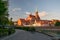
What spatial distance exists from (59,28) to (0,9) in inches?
4413

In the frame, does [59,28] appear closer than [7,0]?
No

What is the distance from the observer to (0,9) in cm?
3528

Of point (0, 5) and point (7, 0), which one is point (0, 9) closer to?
point (0, 5)

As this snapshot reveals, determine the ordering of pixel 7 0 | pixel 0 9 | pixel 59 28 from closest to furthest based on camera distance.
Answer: pixel 0 9 → pixel 7 0 → pixel 59 28

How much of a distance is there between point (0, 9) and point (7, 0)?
13.3 metres

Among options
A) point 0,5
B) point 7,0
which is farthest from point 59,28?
point 0,5

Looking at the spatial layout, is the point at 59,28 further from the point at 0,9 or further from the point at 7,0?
the point at 0,9

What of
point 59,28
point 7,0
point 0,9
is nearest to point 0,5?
point 0,9

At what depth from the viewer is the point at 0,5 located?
3550cm

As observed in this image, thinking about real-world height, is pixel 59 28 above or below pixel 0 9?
below

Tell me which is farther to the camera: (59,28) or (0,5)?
(59,28)

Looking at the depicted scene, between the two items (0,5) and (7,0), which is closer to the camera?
(0,5)

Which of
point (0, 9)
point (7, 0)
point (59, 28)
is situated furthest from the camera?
point (59, 28)

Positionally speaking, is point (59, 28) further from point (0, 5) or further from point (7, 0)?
point (0, 5)
